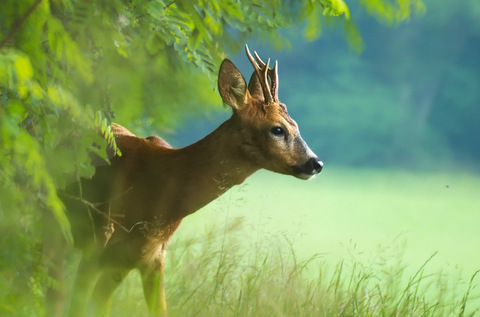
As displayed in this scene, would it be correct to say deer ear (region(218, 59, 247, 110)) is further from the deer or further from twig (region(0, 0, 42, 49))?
twig (region(0, 0, 42, 49))

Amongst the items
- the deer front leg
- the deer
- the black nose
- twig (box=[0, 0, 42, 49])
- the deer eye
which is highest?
twig (box=[0, 0, 42, 49])

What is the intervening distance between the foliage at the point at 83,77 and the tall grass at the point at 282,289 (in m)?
1.17

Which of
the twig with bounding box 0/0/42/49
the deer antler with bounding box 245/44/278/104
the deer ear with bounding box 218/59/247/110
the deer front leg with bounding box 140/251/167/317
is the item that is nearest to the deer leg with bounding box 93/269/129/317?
the deer front leg with bounding box 140/251/167/317

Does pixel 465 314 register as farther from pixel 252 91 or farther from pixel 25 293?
pixel 25 293

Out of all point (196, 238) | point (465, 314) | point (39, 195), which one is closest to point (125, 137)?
point (196, 238)

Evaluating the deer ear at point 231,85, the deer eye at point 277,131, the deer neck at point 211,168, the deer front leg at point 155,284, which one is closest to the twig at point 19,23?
the deer ear at point 231,85

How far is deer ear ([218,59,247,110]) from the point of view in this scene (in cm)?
433

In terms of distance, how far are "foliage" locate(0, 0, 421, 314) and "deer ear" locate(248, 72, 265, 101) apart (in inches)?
11.2

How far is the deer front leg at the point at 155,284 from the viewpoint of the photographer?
4682 mm

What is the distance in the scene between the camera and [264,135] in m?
4.36

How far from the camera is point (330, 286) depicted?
521 cm

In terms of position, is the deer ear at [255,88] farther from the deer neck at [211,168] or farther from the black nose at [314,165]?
the black nose at [314,165]

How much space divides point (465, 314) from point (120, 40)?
3.02 metres

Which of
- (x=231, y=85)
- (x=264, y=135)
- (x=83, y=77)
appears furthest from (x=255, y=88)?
(x=83, y=77)
